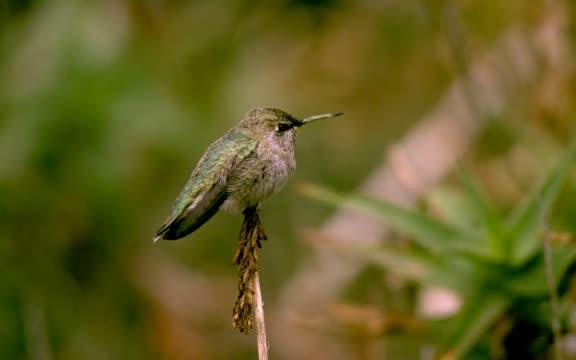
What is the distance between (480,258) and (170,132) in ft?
10.4

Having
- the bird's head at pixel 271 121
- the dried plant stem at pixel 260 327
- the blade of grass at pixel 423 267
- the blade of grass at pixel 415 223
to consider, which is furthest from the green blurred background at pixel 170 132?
the dried plant stem at pixel 260 327

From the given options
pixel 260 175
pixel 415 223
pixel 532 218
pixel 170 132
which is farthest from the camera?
pixel 170 132

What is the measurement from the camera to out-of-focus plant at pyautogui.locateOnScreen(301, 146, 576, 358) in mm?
3408

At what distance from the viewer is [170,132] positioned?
622 centimetres

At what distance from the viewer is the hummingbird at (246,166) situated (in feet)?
8.55

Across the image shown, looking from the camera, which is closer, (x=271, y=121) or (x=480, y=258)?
(x=271, y=121)

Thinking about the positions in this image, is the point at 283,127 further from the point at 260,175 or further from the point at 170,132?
the point at 170,132

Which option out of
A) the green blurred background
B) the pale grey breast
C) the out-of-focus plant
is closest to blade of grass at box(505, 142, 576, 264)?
the out-of-focus plant

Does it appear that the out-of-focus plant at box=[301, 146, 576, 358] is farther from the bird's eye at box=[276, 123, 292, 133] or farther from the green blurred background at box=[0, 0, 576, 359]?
the green blurred background at box=[0, 0, 576, 359]

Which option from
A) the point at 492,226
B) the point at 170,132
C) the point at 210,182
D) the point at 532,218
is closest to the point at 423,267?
the point at 492,226

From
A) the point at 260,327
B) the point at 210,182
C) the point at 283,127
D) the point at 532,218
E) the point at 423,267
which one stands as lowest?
the point at 260,327

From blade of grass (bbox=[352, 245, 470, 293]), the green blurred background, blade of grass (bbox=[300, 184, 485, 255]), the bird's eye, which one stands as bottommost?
the bird's eye

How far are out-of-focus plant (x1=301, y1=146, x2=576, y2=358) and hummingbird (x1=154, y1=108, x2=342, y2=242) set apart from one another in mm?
1011

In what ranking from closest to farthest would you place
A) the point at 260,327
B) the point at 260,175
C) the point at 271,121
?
the point at 260,327 < the point at 260,175 < the point at 271,121
